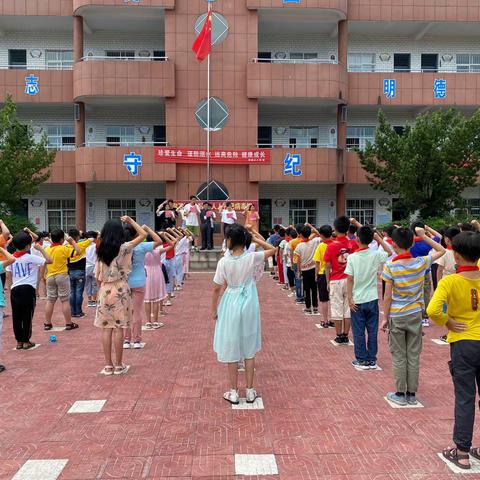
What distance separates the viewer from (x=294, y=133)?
25.8 m

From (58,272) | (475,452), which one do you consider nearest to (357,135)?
(58,272)

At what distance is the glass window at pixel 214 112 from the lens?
2330cm

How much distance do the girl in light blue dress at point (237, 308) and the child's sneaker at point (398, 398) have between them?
145 cm

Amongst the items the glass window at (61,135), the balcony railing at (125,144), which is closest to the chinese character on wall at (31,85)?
the glass window at (61,135)

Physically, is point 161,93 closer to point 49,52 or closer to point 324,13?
point 49,52

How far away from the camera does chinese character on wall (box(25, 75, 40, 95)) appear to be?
23516 millimetres

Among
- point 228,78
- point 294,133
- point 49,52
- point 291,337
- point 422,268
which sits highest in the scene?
point 49,52

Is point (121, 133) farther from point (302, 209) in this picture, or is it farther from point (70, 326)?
point (70, 326)

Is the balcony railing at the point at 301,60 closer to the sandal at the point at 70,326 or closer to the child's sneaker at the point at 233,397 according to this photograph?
the sandal at the point at 70,326

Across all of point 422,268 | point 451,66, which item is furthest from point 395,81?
point 422,268

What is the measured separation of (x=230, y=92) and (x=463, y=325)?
21.1m

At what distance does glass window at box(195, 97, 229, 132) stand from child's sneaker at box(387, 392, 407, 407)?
19.6 metres

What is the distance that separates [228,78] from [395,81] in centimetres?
815

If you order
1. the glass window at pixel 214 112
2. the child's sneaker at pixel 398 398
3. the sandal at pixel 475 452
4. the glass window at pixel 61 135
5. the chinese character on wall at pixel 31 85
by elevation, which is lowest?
the child's sneaker at pixel 398 398
